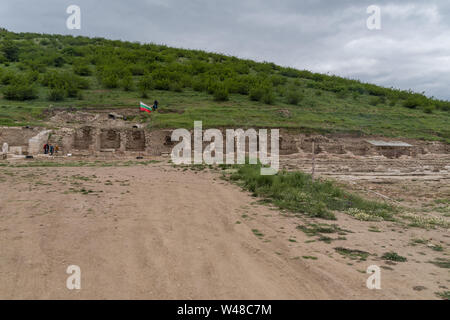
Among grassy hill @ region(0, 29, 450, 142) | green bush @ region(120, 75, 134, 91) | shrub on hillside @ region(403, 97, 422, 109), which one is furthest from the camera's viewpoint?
shrub on hillside @ region(403, 97, 422, 109)

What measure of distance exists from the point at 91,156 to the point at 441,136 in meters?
25.1

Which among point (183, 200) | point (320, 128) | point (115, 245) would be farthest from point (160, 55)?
point (115, 245)

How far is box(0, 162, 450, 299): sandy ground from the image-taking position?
3432 millimetres

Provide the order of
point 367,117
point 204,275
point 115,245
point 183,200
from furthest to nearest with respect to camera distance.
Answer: point 367,117 < point 183,200 < point 115,245 < point 204,275

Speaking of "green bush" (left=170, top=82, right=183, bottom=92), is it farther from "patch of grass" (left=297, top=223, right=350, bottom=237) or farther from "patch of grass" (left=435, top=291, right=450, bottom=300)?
"patch of grass" (left=435, top=291, right=450, bottom=300)

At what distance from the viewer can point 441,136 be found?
25000 millimetres

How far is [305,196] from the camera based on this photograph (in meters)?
8.11

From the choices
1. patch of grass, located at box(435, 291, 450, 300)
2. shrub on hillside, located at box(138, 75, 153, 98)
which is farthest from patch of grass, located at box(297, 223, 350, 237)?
shrub on hillside, located at box(138, 75, 153, 98)

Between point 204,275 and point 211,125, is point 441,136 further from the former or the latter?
point 204,275

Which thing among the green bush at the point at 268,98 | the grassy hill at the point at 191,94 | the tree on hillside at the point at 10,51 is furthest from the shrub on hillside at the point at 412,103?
the tree on hillside at the point at 10,51

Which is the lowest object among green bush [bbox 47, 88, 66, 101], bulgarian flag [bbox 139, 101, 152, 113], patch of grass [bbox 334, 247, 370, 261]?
patch of grass [bbox 334, 247, 370, 261]

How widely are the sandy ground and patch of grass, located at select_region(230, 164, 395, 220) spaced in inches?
22.1

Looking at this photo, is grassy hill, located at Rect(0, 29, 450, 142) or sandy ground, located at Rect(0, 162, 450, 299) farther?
grassy hill, located at Rect(0, 29, 450, 142)

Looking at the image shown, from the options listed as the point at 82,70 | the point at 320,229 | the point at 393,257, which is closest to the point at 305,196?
the point at 320,229
